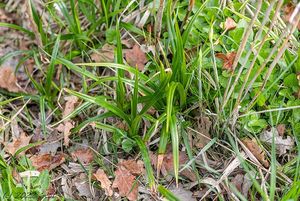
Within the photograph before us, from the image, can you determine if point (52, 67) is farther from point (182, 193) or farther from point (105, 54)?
point (182, 193)

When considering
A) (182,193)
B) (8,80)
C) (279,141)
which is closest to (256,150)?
(279,141)

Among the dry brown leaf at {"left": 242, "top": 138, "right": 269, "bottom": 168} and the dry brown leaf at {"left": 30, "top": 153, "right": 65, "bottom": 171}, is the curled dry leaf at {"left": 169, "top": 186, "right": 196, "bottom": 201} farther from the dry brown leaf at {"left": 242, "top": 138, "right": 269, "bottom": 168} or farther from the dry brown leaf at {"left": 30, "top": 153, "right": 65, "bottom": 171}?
the dry brown leaf at {"left": 30, "top": 153, "right": 65, "bottom": 171}

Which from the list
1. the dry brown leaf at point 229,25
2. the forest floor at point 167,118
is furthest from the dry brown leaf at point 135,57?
the dry brown leaf at point 229,25

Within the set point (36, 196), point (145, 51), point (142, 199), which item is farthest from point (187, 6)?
point (36, 196)

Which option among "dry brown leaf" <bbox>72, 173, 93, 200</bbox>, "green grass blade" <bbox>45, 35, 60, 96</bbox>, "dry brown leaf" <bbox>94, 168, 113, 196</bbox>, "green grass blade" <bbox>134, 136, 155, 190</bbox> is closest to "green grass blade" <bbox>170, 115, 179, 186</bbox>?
"green grass blade" <bbox>134, 136, 155, 190</bbox>

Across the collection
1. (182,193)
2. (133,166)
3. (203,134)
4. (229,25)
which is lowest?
(182,193)

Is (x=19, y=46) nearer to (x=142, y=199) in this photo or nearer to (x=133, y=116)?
(x=133, y=116)
